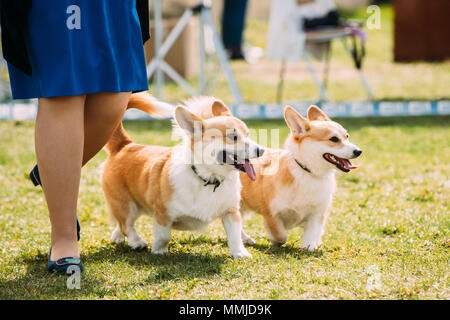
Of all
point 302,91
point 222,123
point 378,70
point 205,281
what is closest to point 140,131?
point 302,91

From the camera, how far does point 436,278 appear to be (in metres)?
2.60

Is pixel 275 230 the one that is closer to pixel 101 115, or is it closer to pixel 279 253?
pixel 279 253

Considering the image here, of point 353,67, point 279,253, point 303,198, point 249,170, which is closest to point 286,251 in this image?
point 279,253

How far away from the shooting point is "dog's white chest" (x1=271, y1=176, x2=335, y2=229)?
3.42 metres

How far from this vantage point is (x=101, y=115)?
114 inches

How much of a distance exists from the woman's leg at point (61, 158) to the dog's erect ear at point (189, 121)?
49 centimetres

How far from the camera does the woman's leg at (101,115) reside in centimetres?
286

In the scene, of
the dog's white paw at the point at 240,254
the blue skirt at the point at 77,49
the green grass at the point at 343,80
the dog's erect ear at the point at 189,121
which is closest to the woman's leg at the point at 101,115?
the blue skirt at the point at 77,49

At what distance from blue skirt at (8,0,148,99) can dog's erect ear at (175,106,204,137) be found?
1.05 ft

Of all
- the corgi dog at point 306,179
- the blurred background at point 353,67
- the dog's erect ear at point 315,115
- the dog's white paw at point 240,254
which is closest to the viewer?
the dog's white paw at point 240,254

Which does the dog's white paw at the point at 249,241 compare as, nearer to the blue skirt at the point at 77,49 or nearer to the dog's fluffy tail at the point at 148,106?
the dog's fluffy tail at the point at 148,106

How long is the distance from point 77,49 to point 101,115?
0.37 metres

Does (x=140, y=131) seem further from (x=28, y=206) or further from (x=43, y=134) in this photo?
(x=43, y=134)

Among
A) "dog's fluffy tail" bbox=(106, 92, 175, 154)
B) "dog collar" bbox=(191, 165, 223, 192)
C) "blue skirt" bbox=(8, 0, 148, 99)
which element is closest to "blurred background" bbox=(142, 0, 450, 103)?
"dog's fluffy tail" bbox=(106, 92, 175, 154)
